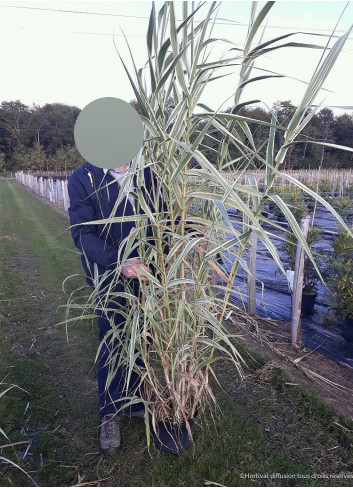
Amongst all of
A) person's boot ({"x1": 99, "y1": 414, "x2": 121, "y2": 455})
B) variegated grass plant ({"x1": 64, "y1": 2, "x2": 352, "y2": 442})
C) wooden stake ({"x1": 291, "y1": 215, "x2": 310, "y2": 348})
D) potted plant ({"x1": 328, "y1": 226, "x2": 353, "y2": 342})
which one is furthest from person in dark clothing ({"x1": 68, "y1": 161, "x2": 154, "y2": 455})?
potted plant ({"x1": 328, "y1": 226, "x2": 353, "y2": 342})

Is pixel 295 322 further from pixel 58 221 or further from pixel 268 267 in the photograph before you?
pixel 58 221

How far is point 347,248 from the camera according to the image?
125 inches

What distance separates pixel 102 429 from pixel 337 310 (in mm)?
2398

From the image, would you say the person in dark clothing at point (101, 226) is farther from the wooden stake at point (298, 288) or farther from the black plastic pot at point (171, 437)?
the wooden stake at point (298, 288)

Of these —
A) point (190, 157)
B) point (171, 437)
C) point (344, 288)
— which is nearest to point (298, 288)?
point (344, 288)

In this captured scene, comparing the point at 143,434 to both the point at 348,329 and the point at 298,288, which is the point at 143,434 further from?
the point at 348,329

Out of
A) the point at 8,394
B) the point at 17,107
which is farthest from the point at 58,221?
the point at 17,107

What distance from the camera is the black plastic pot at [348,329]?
2980 mm

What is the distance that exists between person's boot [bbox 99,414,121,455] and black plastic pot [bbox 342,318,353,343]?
2123mm

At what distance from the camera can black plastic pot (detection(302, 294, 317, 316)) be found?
3639mm

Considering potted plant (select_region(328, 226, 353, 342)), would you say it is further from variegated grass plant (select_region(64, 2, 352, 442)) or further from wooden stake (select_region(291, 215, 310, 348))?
variegated grass plant (select_region(64, 2, 352, 442))

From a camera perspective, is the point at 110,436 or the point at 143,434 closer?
the point at 110,436

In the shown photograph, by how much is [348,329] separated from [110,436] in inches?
86.3

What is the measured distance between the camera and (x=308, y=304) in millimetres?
3662
